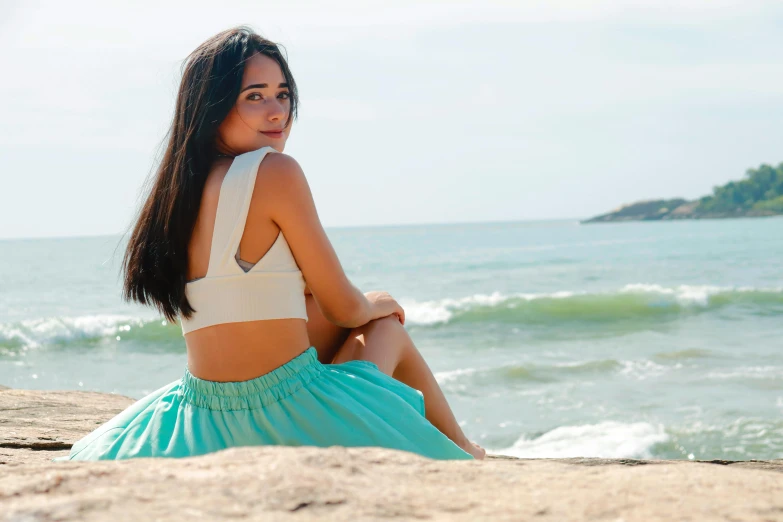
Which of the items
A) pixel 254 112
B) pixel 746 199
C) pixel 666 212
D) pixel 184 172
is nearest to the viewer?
pixel 184 172

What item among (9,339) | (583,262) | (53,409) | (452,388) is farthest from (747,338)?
(583,262)

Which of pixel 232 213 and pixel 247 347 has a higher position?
pixel 232 213

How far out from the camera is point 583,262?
92.6ft

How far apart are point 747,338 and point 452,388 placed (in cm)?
511

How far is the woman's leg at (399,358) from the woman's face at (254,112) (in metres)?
0.80

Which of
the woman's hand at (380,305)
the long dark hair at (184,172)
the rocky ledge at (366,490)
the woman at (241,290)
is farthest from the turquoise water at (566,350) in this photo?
the rocky ledge at (366,490)

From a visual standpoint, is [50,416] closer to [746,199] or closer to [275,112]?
[275,112]

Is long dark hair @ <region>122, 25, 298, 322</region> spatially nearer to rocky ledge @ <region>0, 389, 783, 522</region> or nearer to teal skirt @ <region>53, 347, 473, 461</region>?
teal skirt @ <region>53, 347, 473, 461</region>

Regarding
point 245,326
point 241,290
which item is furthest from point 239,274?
point 245,326

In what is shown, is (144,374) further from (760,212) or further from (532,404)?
(760,212)

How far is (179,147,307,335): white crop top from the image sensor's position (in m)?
2.50

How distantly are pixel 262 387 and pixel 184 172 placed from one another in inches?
29.6

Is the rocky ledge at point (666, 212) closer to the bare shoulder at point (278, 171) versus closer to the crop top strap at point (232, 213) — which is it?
the bare shoulder at point (278, 171)

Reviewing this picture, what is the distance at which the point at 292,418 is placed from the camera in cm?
251
